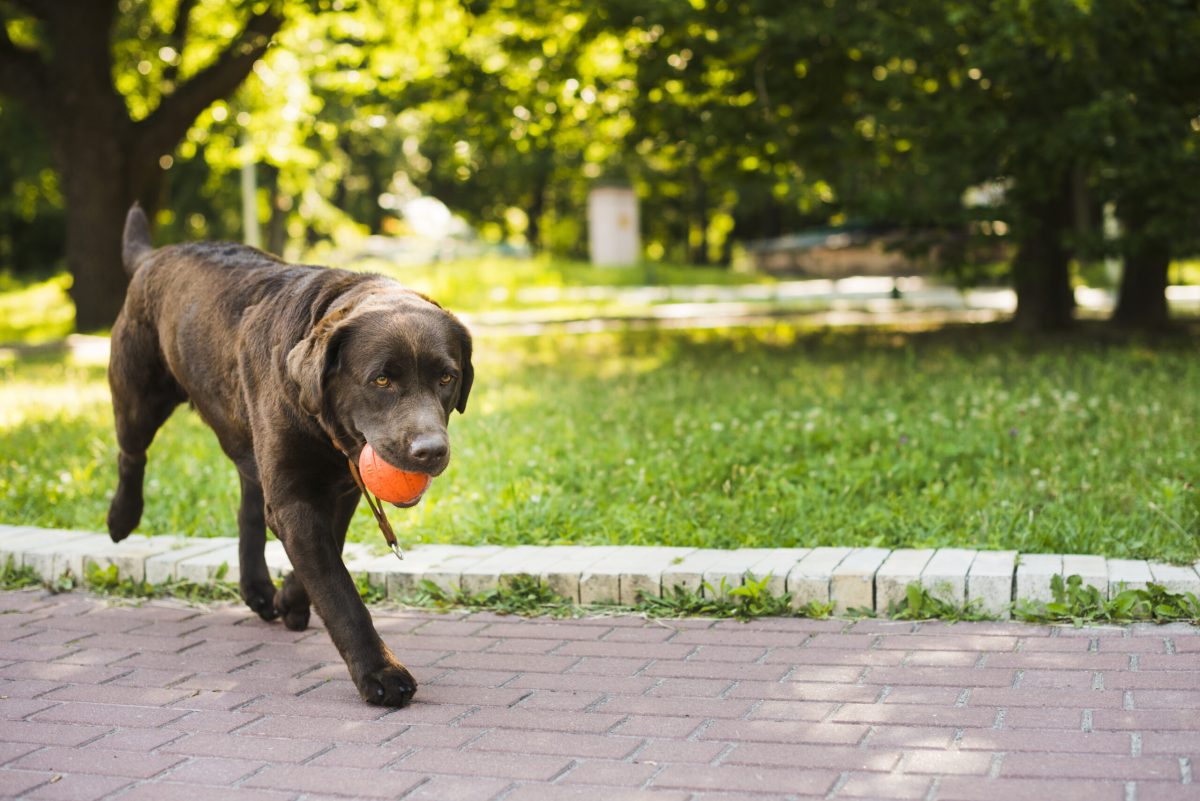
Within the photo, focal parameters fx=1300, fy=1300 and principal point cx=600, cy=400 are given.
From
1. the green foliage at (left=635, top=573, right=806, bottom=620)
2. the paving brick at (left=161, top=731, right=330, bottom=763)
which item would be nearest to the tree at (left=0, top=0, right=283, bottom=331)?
the green foliage at (left=635, top=573, right=806, bottom=620)

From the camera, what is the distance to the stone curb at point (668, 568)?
5129 mm

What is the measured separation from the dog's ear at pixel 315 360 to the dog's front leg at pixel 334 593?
1.41 ft

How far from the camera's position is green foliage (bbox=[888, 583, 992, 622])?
16.7 feet

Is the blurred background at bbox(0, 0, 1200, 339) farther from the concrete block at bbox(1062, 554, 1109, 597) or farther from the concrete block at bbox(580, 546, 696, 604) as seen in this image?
the concrete block at bbox(580, 546, 696, 604)

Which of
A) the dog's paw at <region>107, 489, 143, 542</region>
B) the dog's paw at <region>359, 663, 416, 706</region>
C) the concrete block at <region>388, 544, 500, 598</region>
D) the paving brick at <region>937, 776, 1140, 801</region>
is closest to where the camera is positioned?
the paving brick at <region>937, 776, 1140, 801</region>

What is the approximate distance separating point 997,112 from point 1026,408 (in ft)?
16.5

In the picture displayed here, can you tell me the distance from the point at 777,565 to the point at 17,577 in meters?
3.58

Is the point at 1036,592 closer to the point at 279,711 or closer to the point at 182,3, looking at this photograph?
the point at 279,711

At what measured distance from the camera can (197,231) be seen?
133 feet

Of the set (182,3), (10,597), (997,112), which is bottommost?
(10,597)

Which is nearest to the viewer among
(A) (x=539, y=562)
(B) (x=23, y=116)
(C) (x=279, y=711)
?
(C) (x=279, y=711)

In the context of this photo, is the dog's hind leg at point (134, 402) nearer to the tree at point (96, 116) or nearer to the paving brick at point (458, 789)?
the paving brick at point (458, 789)

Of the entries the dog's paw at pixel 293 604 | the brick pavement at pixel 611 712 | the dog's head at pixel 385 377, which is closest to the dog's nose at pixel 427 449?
the dog's head at pixel 385 377

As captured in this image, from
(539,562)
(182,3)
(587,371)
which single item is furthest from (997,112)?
(182,3)
